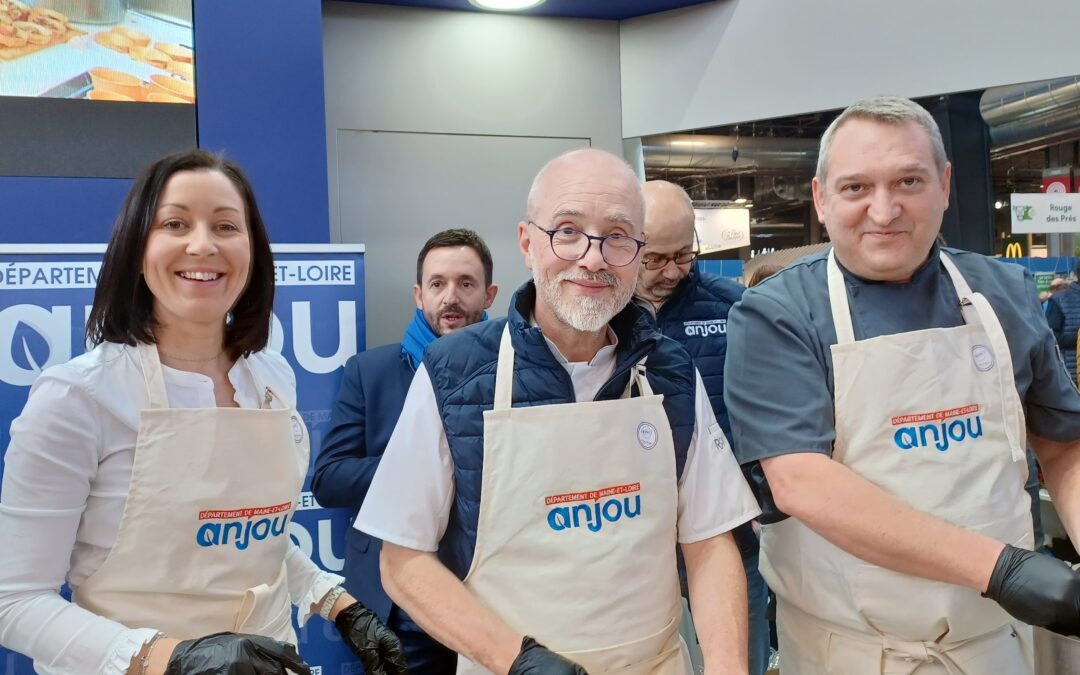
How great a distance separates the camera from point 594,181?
A: 1342 mm

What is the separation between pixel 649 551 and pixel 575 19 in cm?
380

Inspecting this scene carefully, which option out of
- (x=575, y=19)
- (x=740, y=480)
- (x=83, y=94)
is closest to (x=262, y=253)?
(x=740, y=480)

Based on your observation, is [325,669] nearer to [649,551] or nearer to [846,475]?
[649,551]

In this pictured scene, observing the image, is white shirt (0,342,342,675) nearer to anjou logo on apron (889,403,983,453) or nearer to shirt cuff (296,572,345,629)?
shirt cuff (296,572,345,629)

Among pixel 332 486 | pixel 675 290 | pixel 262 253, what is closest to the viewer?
pixel 262 253

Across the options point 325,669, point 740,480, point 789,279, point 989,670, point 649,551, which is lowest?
point 325,669

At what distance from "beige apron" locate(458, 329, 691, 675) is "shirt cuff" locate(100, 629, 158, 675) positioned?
0.52 meters

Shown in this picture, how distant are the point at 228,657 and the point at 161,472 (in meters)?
0.36

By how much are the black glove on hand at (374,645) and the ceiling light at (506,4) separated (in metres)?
3.37

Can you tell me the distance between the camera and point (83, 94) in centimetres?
303

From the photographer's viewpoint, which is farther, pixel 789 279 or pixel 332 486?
pixel 332 486

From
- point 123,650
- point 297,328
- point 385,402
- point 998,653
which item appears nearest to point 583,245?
point 123,650

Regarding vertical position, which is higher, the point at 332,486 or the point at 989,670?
the point at 332,486

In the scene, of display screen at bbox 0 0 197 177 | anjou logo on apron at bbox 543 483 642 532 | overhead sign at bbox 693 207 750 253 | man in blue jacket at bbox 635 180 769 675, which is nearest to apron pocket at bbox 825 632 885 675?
anjou logo on apron at bbox 543 483 642 532
